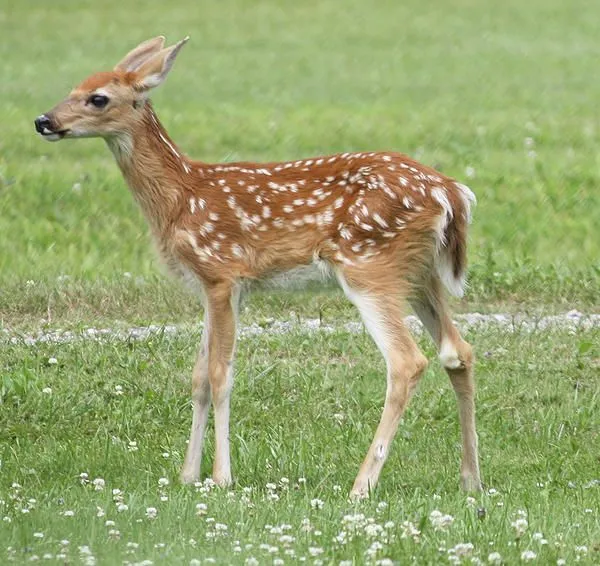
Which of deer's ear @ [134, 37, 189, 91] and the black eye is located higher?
deer's ear @ [134, 37, 189, 91]

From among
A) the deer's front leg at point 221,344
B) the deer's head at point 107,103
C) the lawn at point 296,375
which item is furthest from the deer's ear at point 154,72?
the lawn at point 296,375

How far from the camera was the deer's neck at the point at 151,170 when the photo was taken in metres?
8.13

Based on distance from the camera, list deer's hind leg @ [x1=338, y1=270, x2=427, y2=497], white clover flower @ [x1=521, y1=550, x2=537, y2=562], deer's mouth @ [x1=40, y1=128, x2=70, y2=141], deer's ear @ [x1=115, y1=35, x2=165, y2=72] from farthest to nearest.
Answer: deer's ear @ [x1=115, y1=35, x2=165, y2=72], deer's mouth @ [x1=40, y1=128, x2=70, y2=141], deer's hind leg @ [x1=338, y1=270, x2=427, y2=497], white clover flower @ [x1=521, y1=550, x2=537, y2=562]

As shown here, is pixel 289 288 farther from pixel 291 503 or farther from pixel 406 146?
pixel 406 146

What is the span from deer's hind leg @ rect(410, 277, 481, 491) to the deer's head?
1.66 metres

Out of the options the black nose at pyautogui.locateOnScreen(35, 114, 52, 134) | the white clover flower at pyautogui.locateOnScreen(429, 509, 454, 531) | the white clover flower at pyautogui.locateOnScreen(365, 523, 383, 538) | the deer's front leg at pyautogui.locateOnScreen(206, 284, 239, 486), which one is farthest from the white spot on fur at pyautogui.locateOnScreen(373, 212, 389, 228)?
the white clover flower at pyautogui.locateOnScreen(365, 523, 383, 538)

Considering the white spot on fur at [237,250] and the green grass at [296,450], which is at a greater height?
the white spot on fur at [237,250]

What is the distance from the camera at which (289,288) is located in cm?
797

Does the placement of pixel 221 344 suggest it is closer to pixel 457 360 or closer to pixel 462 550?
pixel 457 360

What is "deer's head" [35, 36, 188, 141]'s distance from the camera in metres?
7.95

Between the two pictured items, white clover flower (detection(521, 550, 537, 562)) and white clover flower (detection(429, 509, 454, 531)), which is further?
white clover flower (detection(429, 509, 454, 531))

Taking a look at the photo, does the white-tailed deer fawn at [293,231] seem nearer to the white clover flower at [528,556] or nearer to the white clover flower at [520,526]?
the white clover flower at [520,526]

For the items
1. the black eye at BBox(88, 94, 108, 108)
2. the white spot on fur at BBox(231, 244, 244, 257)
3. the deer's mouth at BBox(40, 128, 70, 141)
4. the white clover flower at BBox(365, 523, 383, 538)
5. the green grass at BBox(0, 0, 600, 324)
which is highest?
the black eye at BBox(88, 94, 108, 108)

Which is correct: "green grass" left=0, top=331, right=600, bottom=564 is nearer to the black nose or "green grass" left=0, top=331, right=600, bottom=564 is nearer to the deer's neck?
the deer's neck
